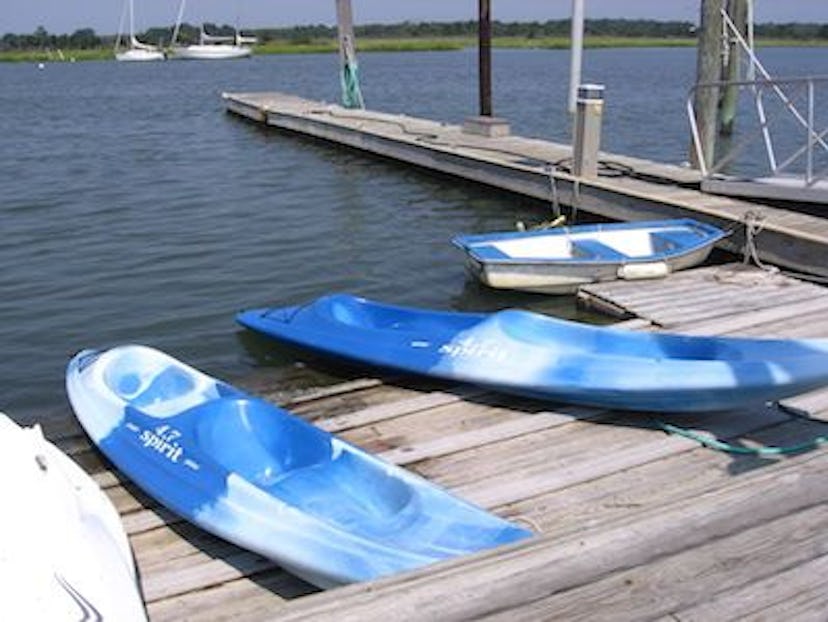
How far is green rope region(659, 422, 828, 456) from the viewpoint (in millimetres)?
4152

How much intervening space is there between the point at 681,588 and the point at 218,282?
744 cm

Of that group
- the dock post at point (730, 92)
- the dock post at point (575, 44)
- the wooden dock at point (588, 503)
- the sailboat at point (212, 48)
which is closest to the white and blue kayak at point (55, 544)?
the wooden dock at point (588, 503)

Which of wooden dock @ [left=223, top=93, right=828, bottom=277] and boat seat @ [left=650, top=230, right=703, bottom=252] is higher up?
wooden dock @ [left=223, top=93, right=828, bottom=277]

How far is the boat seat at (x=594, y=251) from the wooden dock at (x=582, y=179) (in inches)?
48.4

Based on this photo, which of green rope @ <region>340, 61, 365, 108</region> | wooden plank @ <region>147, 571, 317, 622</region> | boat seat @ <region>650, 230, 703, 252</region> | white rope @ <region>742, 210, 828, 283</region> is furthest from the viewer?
green rope @ <region>340, 61, 365, 108</region>

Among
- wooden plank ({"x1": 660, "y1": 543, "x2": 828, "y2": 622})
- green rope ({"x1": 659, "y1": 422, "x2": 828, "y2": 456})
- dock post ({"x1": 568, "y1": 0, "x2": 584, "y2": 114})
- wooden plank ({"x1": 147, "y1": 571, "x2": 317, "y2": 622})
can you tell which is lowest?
wooden plank ({"x1": 147, "y1": 571, "x2": 317, "y2": 622})

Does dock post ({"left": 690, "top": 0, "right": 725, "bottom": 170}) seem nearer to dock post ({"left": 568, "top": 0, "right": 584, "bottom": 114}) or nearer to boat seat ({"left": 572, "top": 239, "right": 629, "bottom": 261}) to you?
dock post ({"left": 568, "top": 0, "right": 584, "bottom": 114})

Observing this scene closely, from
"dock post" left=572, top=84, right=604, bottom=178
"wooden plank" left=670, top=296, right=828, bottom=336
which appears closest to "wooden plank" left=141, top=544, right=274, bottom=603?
"wooden plank" left=670, top=296, right=828, bottom=336

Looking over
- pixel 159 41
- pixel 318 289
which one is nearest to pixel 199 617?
pixel 318 289

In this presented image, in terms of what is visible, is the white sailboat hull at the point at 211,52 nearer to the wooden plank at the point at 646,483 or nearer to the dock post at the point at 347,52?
the dock post at the point at 347,52

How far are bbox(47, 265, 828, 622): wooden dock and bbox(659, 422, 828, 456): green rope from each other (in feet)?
0.12

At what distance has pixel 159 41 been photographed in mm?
79312

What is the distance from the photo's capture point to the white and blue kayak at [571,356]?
4.14 meters

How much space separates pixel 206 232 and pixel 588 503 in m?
8.24
